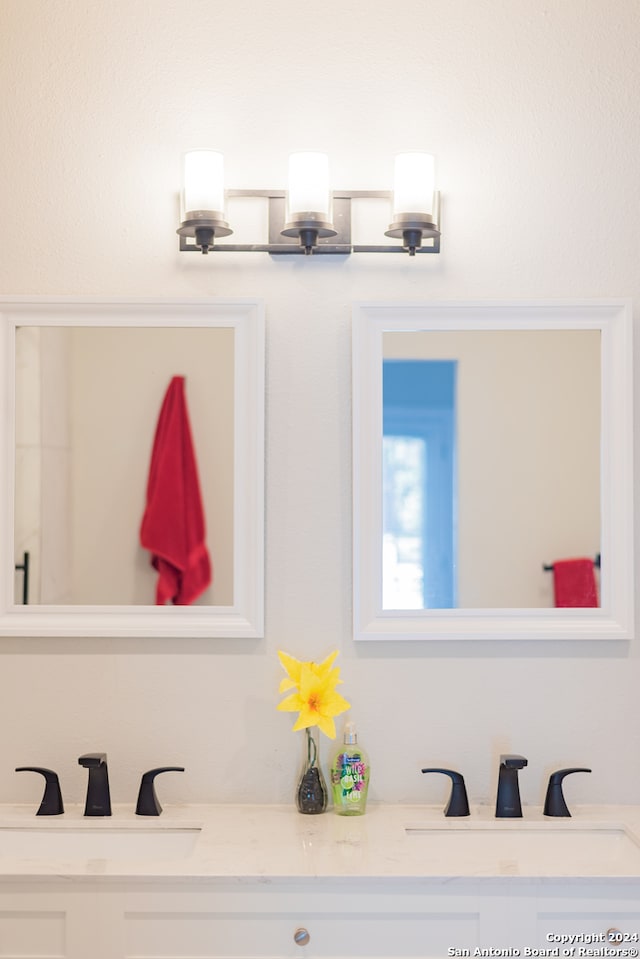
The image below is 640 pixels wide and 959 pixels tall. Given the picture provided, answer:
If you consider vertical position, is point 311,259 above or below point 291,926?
above

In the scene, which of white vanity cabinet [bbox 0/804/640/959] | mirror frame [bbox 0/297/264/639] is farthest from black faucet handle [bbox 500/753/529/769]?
mirror frame [bbox 0/297/264/639]

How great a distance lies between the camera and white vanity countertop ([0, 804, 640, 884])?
1.54 metres


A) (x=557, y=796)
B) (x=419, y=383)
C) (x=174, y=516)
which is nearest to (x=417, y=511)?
(x=419, y=383)

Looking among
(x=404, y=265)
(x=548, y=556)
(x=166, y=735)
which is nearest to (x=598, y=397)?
(x=548, y=556)

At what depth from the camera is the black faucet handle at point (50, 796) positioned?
1811mm

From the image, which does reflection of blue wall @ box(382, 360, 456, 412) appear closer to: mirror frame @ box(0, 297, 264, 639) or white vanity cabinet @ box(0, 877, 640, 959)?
mirror frame @ box(0, 297, 264, 639)

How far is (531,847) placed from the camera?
1705mm

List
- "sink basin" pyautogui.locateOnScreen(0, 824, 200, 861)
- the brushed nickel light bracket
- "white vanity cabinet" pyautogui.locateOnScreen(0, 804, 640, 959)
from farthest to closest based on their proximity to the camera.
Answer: the brushed nickel light bracket → "sink basin" pyautogui.locateOnScreen(0, 824, 200, 861) → "white vanity cabinet" pyautogui.locateOnScreen(0, 804, 640, 959)

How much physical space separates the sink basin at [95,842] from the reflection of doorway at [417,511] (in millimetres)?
581

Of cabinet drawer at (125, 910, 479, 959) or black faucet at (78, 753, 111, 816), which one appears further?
black faucet at (78, 753, 111, 816)

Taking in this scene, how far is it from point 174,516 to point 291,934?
0.78 m

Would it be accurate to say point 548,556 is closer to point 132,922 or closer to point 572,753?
point 572,753

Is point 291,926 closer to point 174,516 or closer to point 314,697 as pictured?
point 314,697

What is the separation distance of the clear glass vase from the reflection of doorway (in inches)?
12.3
